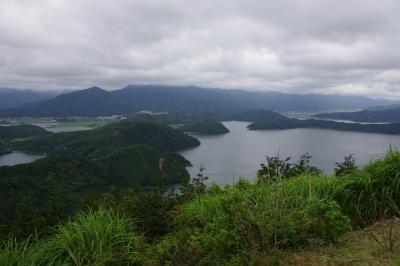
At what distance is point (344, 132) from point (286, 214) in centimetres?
17344

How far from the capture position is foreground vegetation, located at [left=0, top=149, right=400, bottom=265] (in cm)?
362

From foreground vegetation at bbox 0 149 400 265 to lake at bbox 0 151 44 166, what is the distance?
355ft

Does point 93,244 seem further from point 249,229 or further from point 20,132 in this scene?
point 20,132

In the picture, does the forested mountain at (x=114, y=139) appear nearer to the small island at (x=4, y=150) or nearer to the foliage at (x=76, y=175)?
the small island at (x=4, y=150)

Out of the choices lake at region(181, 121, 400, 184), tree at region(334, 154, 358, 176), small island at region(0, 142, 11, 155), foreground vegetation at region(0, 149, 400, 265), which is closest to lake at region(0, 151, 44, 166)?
small island at region(0, 142, 11, 155)

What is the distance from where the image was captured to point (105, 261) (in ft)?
12.2

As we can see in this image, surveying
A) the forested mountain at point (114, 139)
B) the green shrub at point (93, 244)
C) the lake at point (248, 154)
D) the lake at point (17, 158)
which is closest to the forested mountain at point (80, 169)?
the forested mountain at point (114, 139)

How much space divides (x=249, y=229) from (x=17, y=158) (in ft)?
403

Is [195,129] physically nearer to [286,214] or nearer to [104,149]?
[104,149]

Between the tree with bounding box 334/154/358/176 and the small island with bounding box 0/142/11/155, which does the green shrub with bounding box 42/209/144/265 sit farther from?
the small island with bounding box 0/142/11/155

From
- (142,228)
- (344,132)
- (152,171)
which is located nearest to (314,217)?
(142,228)

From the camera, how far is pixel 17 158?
112375 millimetres

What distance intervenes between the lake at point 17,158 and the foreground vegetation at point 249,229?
10818 cm

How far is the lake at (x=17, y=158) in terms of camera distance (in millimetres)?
103719
